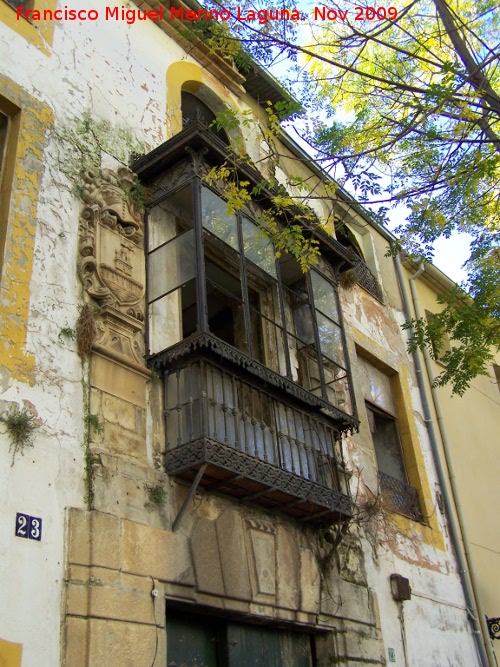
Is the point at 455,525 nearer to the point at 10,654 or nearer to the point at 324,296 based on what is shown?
the point at 324,296

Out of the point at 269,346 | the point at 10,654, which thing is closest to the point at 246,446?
the point at 269,346

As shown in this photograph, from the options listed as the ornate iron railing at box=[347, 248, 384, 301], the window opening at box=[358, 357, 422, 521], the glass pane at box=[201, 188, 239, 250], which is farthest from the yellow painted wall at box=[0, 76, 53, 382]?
the ornate iron railing at box=[347, 248, 384, 301]

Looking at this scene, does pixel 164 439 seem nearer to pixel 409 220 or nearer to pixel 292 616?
pixel 292 616

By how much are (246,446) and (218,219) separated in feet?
8.06

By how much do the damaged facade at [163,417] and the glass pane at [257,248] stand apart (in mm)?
25

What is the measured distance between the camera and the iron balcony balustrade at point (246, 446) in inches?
262

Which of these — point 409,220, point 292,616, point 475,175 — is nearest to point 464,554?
point 292,616

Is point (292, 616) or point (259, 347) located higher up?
point (259, 347)

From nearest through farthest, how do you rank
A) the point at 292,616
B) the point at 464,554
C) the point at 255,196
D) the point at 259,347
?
the point at 292,616 → the point at 255,196 → the point at 259,347 → the point at 464,554

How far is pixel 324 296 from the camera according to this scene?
31.5 ft

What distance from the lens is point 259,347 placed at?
30.6 ft

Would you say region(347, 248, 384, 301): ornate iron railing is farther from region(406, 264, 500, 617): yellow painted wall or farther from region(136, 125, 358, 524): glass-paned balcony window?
region(136, 125, 358, 524): glass-paned balcony window

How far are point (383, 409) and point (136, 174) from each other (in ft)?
17.8

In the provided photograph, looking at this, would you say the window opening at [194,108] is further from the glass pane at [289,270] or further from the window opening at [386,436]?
the window opening at [386,436]
